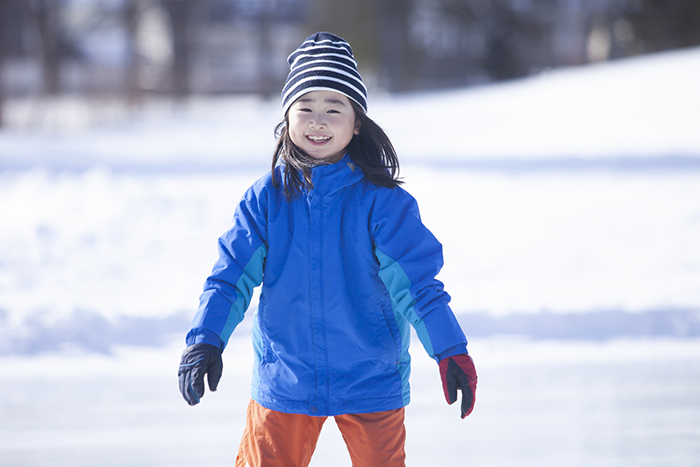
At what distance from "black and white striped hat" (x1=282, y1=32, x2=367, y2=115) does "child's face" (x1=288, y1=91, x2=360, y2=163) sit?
0.02 m

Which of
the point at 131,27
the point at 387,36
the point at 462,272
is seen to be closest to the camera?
the point at 462,272

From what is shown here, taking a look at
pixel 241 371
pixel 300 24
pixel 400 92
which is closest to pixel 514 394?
pixel 241 371

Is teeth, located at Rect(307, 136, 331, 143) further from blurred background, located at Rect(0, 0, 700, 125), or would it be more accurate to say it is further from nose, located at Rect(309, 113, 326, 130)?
blurred background, located at Rect(0, 0, 700, 125)

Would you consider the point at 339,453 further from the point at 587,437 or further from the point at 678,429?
the point at 678,429

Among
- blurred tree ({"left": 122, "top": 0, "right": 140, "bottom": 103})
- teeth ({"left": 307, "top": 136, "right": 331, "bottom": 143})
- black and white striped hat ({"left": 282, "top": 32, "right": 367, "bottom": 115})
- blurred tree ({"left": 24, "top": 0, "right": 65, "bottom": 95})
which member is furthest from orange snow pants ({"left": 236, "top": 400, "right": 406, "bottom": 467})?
blurred tree ({"left": 122, "top": 0, "right": 140, "bottom": 103})

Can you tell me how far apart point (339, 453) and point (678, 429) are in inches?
49.2

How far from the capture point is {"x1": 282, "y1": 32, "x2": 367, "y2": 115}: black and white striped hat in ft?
5.37

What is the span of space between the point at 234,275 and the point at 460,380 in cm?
57

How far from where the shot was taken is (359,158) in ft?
5.51

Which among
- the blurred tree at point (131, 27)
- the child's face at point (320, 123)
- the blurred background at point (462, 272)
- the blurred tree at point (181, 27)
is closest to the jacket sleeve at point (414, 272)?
the child's face at point (320, 123)

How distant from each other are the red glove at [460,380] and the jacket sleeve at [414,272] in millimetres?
22

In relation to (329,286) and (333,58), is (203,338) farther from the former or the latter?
→ (333,58)

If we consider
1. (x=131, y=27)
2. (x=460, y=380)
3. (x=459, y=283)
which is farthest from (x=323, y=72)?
(x=131, y=27)

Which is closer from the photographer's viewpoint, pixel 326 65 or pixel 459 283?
pixel 326 65
